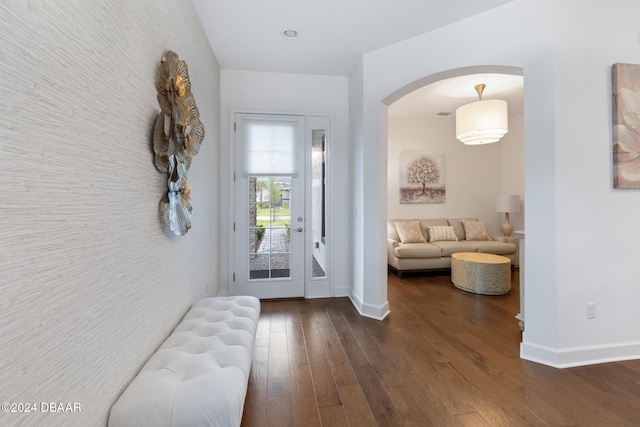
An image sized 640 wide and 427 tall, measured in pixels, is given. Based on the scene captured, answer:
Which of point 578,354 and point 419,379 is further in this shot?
point 578,354

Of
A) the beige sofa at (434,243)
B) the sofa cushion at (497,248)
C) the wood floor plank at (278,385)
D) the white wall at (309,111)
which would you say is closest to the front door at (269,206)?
the white wall at (309,111)

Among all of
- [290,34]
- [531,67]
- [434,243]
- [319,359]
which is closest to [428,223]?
[434,243]

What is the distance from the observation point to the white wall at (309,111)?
3.49m

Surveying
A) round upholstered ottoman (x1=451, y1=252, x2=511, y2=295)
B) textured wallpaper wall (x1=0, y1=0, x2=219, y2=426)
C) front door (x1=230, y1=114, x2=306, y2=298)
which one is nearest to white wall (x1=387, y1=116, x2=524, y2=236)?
round upholstered ottoman (x1=451, y1=252, x2=511, y2=295)

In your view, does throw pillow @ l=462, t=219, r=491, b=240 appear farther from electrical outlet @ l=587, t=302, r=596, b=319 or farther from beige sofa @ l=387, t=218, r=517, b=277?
electrical outlet @ l=587, t=302, r=596, b=319

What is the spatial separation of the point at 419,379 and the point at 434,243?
343 cm

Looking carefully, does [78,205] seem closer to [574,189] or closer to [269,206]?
[269,206]

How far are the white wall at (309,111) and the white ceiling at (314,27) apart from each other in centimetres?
13

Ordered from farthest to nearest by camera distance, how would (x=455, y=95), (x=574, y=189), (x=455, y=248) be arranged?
(x=455, y=248) < (x=455, y=95) < (x=574, y=189)

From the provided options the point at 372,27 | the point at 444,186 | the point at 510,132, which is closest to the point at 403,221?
the point at 444,186

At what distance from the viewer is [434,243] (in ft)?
16.5

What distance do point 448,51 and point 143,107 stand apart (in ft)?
8.58

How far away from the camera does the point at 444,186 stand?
18.7 ft

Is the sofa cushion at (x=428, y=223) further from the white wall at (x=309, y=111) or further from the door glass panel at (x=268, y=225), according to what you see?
the door glass panel at (x=268, y=225)
